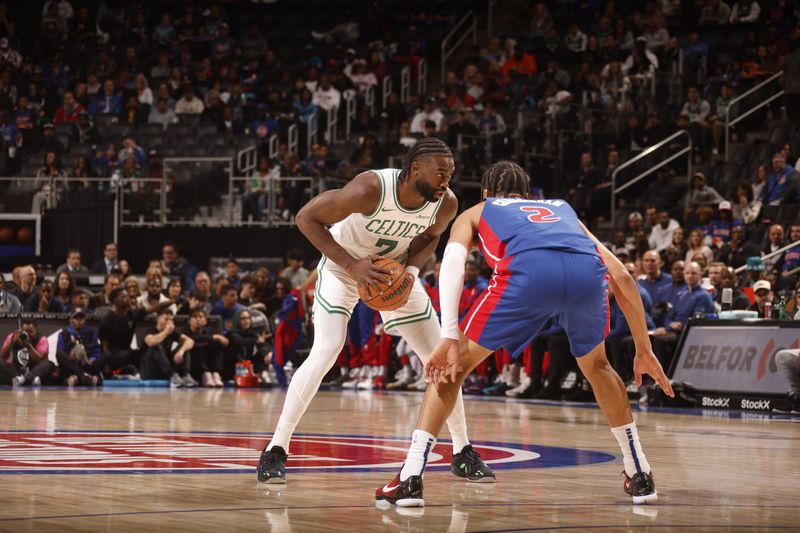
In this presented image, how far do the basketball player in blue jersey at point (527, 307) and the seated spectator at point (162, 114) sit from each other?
19204 mm

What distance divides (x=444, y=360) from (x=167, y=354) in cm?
1171

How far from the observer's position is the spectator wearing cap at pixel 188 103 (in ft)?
80.1

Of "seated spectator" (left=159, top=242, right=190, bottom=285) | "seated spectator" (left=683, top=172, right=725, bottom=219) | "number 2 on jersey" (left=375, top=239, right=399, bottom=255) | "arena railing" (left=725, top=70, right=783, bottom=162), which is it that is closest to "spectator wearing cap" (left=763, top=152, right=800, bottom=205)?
"seated spectator" (left=683, top=172, right=725, bottom=219)

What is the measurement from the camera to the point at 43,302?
54.0ft

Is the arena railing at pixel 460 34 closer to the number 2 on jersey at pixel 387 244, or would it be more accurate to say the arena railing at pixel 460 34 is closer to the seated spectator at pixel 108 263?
the seated spectator at pixel 108 263

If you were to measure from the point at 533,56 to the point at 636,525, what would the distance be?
20051 millimetres

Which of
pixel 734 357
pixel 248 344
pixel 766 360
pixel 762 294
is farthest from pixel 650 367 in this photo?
pixel 248 344

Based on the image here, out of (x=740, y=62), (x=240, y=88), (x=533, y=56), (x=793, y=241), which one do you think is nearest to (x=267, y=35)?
(x=240, y=88)

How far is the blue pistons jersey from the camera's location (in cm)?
537

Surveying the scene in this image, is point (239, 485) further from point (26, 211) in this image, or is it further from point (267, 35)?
point (267, 35)

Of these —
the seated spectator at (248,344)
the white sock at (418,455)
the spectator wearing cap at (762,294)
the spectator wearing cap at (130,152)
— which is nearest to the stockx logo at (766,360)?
the spectator wearing cap at (762,294)

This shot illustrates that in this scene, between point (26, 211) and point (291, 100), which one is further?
point (291, 100)

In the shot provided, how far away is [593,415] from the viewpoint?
11.8 meters

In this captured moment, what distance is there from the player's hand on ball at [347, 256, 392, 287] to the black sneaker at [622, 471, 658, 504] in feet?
4.90
